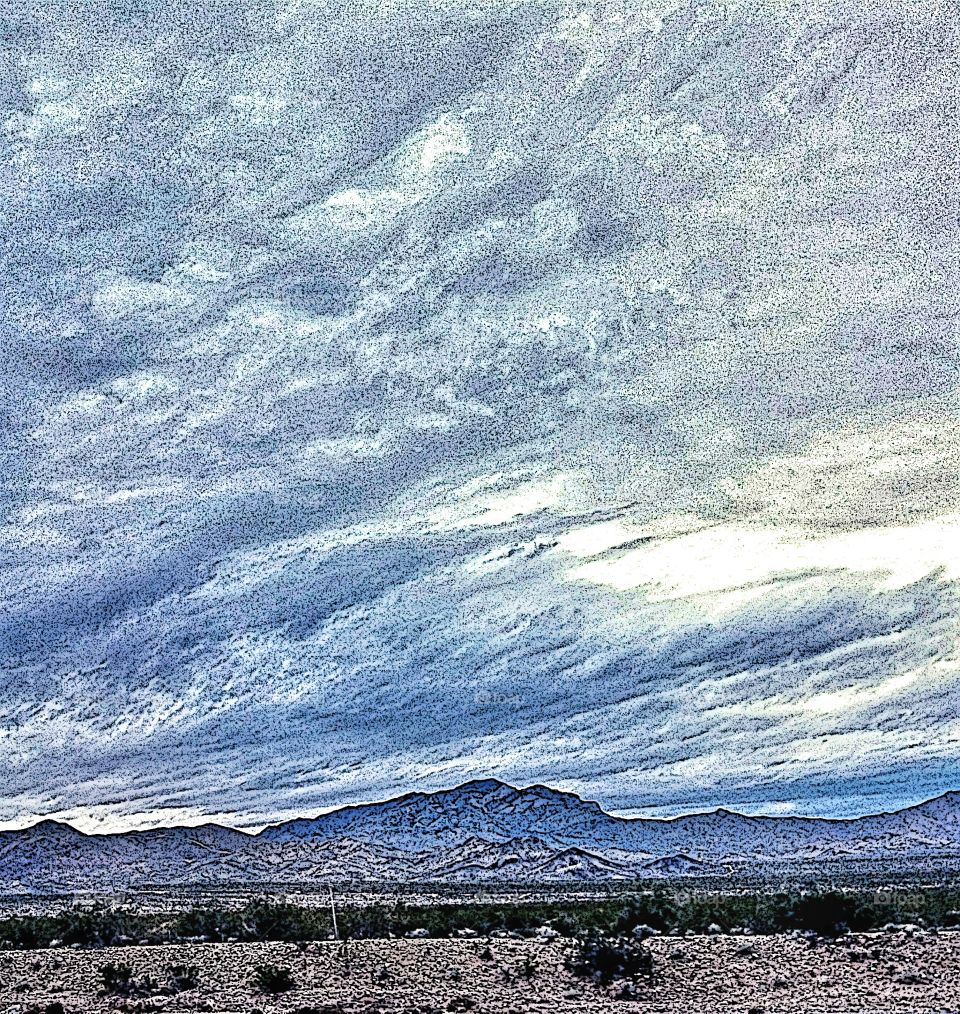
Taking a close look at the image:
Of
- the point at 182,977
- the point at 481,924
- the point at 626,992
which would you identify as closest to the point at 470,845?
the point at 481,924

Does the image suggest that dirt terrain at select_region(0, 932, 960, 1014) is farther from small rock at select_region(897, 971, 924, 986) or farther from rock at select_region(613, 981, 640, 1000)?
rock at select_region(613, 981, 640, 1000)

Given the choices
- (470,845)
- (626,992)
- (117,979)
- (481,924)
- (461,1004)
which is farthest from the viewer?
(470,845)

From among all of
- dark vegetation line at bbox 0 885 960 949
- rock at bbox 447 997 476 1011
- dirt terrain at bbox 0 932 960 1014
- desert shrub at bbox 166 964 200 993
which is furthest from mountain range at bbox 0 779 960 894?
rock at bbox 447 997 476 1011

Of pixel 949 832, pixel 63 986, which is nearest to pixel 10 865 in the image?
pixel 949 832

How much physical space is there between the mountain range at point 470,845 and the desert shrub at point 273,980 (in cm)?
11898

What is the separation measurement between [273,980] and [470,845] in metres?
150

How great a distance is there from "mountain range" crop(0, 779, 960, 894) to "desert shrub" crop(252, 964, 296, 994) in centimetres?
11898

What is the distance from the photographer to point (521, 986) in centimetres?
2905

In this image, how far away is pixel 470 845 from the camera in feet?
575

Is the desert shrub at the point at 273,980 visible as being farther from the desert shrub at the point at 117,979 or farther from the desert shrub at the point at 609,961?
the desert shrub at the point at 609,961

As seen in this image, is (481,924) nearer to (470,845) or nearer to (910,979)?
(910,979)

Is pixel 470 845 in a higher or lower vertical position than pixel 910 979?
higher

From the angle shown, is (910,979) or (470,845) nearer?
(910,979)

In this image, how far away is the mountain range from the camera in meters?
158
